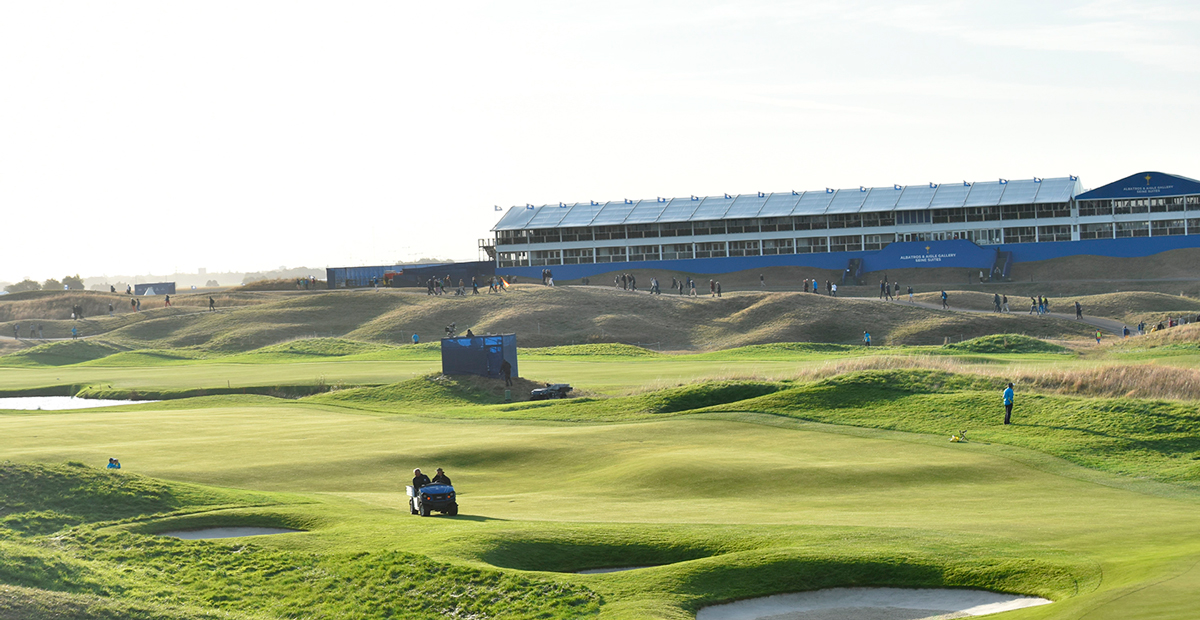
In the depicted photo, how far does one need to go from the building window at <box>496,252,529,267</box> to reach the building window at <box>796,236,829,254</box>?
112ft

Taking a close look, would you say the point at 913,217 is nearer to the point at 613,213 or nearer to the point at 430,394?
the point at 613,213

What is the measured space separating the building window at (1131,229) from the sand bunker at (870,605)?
10832 cm

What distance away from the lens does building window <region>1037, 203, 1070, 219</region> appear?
11644 centimetres

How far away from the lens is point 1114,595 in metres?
14.4

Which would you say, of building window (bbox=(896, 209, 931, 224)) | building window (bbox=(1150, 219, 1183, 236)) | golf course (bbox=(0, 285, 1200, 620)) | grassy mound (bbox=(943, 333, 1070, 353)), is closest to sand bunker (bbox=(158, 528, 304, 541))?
golf course (bbox=(0, 285, 1200, 620))

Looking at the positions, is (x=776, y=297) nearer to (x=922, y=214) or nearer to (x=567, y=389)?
(x=922, y=214)

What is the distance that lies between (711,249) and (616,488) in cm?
10337

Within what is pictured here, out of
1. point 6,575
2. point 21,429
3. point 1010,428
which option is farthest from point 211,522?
point 1010,428

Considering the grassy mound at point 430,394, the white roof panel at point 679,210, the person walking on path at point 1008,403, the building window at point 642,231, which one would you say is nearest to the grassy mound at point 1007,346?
the grassy mound at point 430,394

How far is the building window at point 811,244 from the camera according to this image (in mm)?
125938

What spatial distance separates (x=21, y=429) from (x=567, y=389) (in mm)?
21628

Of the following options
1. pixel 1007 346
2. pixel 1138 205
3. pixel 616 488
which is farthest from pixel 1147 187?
pixel 616 488

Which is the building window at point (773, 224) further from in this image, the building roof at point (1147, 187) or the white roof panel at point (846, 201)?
the building roof at point (1147, 187)

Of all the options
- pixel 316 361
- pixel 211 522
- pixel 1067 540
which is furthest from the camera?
pixel 316 361
